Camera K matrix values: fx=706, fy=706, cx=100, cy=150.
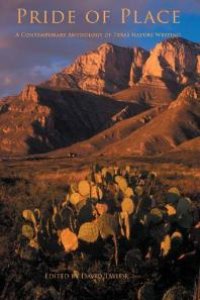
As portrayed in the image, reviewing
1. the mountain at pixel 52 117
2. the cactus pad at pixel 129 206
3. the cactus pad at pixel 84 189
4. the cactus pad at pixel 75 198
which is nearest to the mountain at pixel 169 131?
the mountain at pixel 52 117

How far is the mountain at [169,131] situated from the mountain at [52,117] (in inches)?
1433

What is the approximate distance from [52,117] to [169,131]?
5956 cm

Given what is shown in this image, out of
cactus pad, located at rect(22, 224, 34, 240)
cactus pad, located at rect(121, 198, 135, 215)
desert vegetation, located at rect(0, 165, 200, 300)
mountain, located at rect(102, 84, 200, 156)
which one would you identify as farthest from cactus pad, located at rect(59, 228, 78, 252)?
mountain, located at rect(102, 84, 200, 156)

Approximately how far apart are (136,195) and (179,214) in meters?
0.92

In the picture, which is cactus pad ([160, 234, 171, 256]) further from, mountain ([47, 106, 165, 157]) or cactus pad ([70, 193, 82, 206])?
mountain ([47, 106, 165, 157])

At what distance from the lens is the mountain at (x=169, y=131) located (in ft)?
326

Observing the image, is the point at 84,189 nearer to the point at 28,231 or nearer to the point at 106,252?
the point at 28,231

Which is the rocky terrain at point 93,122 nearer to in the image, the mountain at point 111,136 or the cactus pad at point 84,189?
the mountain at point 111,136

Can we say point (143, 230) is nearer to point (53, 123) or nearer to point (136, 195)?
point (136, 195)

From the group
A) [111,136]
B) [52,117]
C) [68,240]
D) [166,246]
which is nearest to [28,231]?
[68,240]

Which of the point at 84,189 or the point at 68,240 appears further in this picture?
the point at 84,189

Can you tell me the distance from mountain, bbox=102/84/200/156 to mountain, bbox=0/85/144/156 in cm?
3639

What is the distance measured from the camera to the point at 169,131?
348 feet

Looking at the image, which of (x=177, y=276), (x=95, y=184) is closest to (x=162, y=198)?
(x=95, y=184)
